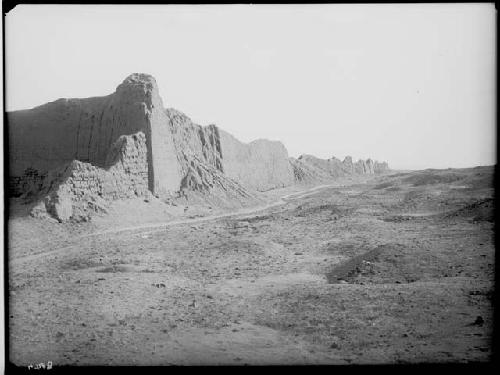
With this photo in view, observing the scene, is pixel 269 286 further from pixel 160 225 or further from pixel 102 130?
pixel 102 130

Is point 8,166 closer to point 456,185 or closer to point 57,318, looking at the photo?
point 57,318

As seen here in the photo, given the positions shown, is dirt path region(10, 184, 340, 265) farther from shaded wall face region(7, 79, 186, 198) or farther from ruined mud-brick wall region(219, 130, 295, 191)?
ruined mud-brick wall region(219, 130, 295, 191)

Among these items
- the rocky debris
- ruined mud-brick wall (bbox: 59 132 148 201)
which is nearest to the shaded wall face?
the rocky debris

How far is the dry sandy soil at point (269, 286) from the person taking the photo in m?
5.63

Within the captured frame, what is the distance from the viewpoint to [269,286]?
6.58 m

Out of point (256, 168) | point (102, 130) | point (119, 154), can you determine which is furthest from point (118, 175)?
point (256, 168)

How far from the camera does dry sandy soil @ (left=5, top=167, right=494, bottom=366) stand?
5629mm

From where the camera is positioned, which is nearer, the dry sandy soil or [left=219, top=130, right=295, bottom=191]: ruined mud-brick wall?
the dry sandy soil

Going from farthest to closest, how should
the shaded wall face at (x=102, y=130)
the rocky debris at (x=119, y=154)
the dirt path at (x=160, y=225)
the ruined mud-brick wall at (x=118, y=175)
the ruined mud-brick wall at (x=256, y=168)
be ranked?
the ruined mud-brick wall at (x=256, y=168)
the shaded wall face at (x=102, y=130)
the ruined mud-brick wall at (x=118, y=175)
the rocky debris at (x=119, y=154)
the dirt path at (x=160, y=225)

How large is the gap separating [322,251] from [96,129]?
25.6 feet

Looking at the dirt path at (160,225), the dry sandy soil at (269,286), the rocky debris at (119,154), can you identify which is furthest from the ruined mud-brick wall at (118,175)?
the dirt path at (160,225)

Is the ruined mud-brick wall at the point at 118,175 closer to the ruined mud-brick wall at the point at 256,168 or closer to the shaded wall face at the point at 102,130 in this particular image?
the shaded wall face at the point at 102,130

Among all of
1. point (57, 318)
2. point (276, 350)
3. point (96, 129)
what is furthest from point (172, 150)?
point (276, 350)

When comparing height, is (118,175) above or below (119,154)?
below
